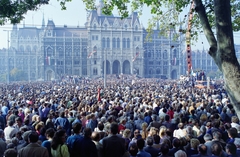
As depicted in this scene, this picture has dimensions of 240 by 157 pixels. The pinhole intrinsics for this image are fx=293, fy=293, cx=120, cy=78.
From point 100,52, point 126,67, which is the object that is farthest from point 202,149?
point 126,67

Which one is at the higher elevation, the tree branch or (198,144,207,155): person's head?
the tree branch

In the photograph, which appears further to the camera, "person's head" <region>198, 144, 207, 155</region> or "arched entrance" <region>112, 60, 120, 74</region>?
"arched entrance" <region>112, 60, 120, 74</region>

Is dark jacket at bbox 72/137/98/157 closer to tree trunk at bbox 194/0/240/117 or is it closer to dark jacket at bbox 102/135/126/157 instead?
dark jacket at bbox 102/135/126/157

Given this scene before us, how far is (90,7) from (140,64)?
80.0 metres

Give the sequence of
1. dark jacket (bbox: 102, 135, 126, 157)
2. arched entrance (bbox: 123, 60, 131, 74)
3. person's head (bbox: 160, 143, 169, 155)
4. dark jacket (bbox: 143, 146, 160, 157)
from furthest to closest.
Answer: arched entrance (bbox: 123, 60, 131, 74)
dark jacket (bbox: 143, 146, 160, 157)
dark jacket (bbox: 102, 135, 126, 157)
person's head (bbox: 160, 143, 169, 155)

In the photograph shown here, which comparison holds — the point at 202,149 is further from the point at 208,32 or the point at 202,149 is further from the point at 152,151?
the point at 208,32

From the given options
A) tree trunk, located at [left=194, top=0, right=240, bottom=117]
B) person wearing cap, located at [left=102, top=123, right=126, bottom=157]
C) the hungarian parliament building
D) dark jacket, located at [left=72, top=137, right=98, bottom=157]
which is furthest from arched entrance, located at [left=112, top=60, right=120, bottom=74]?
tree trunk, located at [left=194, top=0, right=240, bottom=117]

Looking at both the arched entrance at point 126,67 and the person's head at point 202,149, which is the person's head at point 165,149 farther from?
the arched entrance at point 126,67

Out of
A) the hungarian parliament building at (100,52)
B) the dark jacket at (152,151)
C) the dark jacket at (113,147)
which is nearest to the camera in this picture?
the dark jacket at (113,147)

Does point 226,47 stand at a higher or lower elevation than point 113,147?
higher

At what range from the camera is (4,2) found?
966cm

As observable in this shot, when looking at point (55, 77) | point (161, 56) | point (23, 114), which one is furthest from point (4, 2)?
point (161, 56)

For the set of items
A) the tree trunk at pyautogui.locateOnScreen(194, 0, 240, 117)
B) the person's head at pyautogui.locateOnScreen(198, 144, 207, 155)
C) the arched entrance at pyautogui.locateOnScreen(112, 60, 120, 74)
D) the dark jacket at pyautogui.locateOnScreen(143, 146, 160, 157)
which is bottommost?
the dark jacket at pyautogui.locateOnScreen(143, 146, 160, 157)

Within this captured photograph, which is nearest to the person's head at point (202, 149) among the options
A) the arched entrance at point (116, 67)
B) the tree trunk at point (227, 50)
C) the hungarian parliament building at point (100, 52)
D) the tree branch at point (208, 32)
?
the tree trunk at point (227, 50)
